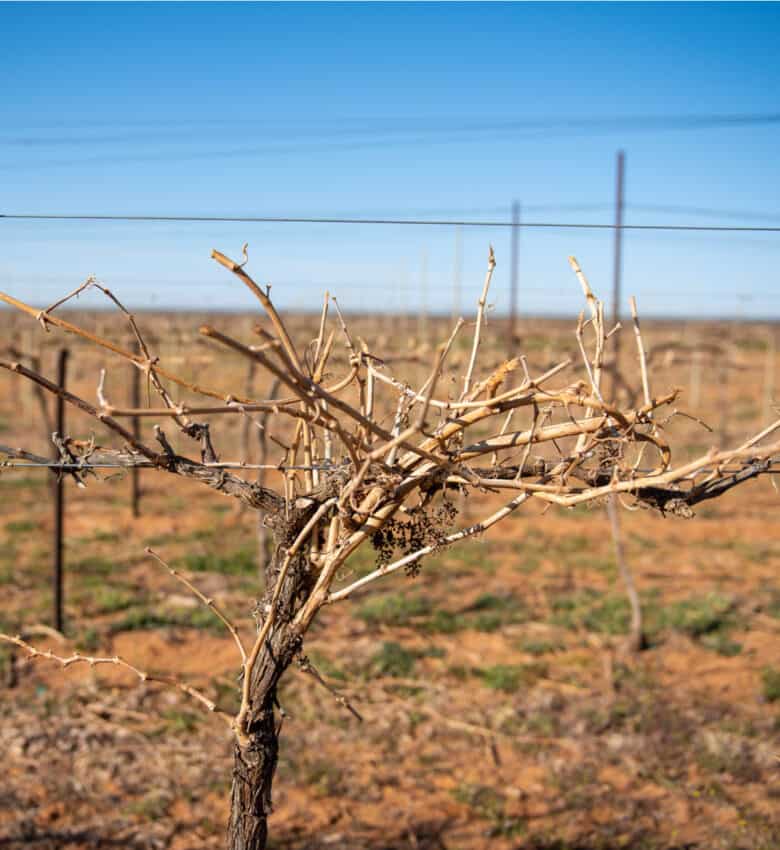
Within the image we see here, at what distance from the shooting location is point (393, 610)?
657 cm

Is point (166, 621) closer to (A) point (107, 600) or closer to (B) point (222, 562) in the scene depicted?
(A) point (107, 600)

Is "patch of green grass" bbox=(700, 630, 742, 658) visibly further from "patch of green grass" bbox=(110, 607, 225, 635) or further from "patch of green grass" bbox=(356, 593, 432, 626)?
"patch of green grass" bbox=(110, 607, 225, 635)

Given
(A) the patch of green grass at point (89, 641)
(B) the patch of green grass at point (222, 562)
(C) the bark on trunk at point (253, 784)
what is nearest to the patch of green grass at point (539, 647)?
(B) the patch of green grass at point (222, 562)

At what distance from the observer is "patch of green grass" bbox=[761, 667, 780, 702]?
17.0 feet

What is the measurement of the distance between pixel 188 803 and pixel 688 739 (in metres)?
2.87

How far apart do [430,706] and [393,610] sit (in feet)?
5.08

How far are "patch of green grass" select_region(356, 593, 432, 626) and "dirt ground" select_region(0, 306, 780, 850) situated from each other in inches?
1.1

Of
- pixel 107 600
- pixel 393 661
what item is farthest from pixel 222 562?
pixel 393 661

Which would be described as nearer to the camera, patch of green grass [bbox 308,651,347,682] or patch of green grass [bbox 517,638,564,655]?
patch of green grass [bbox 308,651,347,682]

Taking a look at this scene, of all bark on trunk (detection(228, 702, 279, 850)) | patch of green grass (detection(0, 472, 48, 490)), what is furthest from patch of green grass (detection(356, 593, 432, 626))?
patch of green grass (detection(0, 472, 48, 490))

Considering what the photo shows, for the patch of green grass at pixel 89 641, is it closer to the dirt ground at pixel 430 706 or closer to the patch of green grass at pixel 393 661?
the dirt ground at pixel 430 706

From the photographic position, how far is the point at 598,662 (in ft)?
18.9

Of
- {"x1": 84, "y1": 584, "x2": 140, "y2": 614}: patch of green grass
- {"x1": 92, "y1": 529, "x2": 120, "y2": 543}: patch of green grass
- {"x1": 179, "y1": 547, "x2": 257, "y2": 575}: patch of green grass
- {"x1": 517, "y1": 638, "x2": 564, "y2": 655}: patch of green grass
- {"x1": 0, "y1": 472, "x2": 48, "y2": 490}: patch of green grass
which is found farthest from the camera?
{"x1": 0, "y1": 472, "x2": 48, "y2": 490}: patch of green grass

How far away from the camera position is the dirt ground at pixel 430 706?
3877 millimetres
